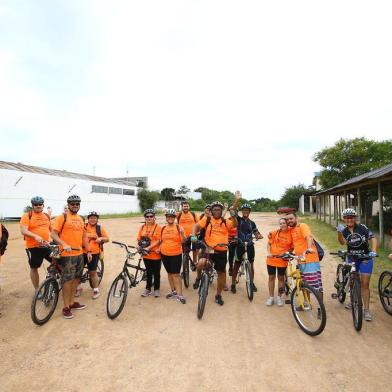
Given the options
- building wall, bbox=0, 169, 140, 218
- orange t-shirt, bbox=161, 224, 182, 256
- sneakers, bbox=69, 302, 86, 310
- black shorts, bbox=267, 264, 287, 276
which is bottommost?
sneakers, bbox=69, 302, 86, 310

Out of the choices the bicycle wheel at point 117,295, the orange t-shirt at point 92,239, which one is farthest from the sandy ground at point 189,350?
the orange t-shirt at point 92,239

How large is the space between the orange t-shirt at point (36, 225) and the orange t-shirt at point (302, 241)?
4.19 m

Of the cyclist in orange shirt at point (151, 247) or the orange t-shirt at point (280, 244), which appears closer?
the orange t-shirt at point (280, 244)

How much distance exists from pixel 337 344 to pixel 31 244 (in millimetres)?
4835

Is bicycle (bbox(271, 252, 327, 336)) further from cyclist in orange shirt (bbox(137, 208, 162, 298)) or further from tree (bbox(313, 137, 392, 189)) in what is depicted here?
tree (bbox(313, 137, 392, 189))

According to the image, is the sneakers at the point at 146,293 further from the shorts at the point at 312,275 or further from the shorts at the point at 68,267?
the shorts at the point at 312,275

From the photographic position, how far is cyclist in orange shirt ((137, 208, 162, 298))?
557 cm

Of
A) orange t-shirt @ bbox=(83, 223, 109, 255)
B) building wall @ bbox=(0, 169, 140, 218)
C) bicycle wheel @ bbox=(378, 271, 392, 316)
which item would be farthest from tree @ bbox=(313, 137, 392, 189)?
building wall @ bbox=(0, 169, 140, 218)

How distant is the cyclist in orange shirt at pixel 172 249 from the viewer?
5.48 metres

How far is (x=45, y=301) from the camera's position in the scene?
462 cm

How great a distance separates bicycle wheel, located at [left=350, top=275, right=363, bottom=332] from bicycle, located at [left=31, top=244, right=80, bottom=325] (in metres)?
4.20

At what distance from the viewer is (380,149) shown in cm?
2494

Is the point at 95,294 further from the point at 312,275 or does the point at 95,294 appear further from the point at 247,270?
the point at 312,275

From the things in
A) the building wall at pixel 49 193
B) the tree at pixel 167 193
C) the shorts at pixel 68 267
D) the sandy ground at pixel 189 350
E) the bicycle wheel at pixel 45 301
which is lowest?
the sandy ground at pixel 189 350
